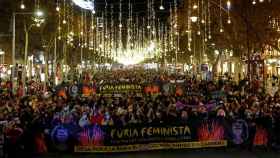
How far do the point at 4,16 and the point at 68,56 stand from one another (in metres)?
31.2

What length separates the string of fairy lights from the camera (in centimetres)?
6731

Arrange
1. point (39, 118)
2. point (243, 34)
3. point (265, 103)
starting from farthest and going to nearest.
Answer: point (243, 34) < point (265, 103) < point (39, 118)

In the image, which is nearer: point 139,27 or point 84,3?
point 84,3

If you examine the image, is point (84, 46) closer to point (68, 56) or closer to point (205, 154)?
point (68, 56)

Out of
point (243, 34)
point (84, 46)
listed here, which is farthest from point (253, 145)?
point (84, 46)

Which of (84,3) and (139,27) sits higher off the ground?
(139,27)

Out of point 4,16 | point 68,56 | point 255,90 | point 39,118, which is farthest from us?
point 68,56

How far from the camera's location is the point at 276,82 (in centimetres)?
5816

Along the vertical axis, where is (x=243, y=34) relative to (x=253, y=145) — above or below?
above

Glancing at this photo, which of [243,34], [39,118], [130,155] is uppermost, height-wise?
[243,34]

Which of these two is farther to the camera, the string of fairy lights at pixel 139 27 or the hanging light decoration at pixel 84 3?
the hanging light decoration at pixel 84 3

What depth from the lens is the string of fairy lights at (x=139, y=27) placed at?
221ft

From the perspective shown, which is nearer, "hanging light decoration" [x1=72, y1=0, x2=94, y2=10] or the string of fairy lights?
the string of fairy lights

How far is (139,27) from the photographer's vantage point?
164875 millimetres
